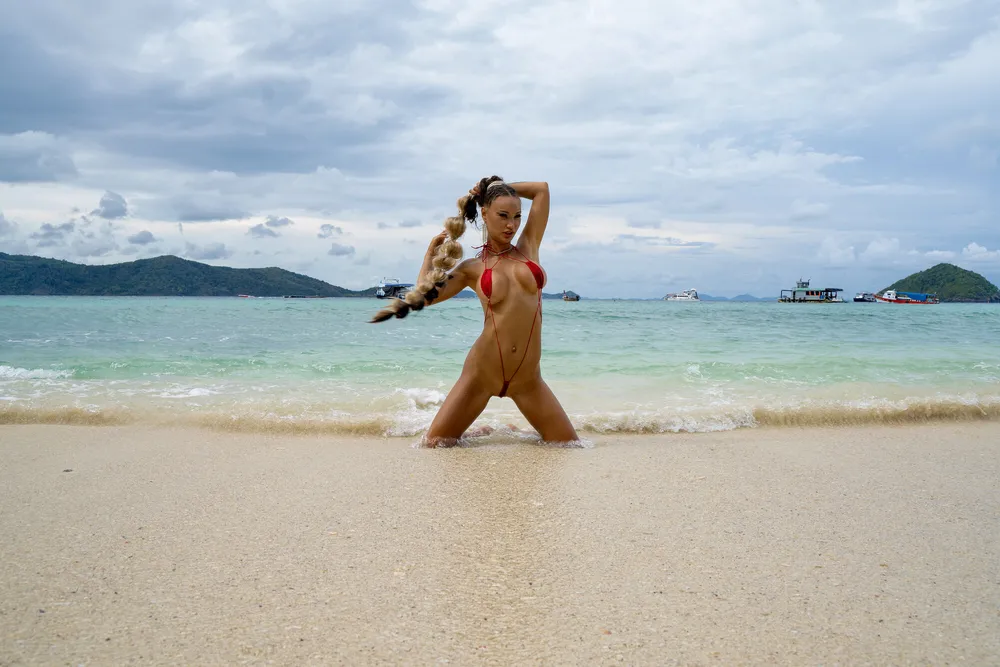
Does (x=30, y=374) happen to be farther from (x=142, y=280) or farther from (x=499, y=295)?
(x=142, y=280)

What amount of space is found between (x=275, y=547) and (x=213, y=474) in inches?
59.6

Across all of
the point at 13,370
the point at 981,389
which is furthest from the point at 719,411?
the point at 13,370

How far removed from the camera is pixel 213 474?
158 inches

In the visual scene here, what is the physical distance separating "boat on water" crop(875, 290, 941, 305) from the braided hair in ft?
218

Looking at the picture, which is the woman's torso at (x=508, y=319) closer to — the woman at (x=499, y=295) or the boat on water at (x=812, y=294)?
the woman at (x=499, y=295)

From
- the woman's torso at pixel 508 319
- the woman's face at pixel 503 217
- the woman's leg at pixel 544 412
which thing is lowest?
the woman's leg at pixel 544 412

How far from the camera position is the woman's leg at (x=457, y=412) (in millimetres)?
4770

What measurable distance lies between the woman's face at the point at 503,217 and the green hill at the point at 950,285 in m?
74.7

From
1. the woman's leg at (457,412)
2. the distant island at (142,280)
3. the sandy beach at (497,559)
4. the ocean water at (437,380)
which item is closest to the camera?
the sandy beach at (497,559)

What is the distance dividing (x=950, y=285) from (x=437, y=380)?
75739 mm

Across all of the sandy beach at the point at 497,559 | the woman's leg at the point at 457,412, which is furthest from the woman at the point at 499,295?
the sandy beach at the point at 497,559

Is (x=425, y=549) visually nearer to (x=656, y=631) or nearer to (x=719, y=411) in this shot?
(x=656, y=631)

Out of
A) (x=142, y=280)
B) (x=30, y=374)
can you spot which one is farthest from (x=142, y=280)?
(x=30, y=374)

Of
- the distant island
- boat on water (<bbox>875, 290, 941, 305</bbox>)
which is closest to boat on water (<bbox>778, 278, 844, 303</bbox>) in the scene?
boat on water (<bbox>875, 290, 941, 305</bbox>)
